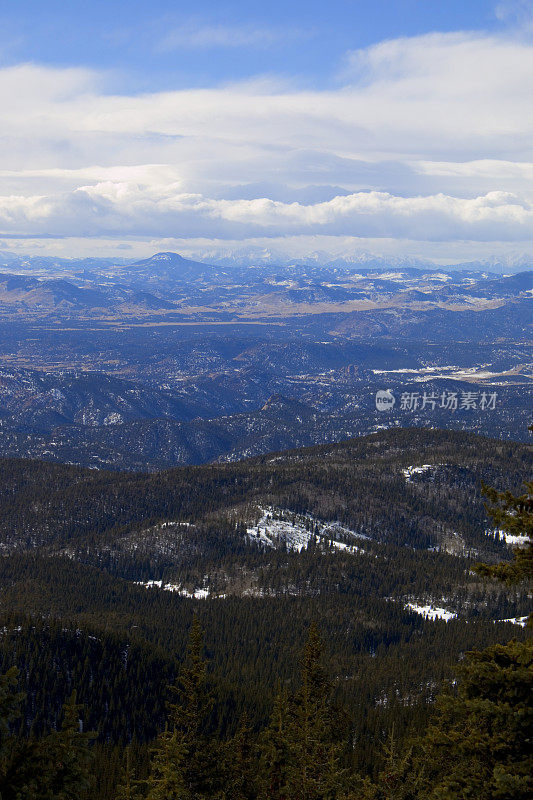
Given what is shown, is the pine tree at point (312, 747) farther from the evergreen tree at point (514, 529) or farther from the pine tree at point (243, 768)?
the evergreen tree at point (514, 529)

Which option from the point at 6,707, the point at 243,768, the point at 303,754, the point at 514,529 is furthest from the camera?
the point at 243,768

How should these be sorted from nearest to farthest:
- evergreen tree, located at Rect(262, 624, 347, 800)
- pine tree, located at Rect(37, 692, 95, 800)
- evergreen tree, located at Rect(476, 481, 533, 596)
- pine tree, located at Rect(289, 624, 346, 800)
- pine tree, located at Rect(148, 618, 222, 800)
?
1. pine tree, located at Rect(37, 692, 95, 800)
2. evergreen tree, located at Rect(476, 481, 533, 596)
3. pine tree, located at Rect(148, 618, 222, 800)
4. pine tree, located at Rect(289, 624, 346, 800)
5. evergreen tree, located at Rect(262, 624, 347, 800)

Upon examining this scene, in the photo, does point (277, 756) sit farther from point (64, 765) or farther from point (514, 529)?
point (514, 529)

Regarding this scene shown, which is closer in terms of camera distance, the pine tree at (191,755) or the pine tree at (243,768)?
the pine tree at (191,755)

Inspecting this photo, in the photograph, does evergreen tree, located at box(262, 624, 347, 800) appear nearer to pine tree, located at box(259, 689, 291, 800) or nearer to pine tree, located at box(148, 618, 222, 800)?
pine tree, located at box(259, 689, 291, 800)

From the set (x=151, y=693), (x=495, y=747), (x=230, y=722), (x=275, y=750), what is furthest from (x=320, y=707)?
(x=151, y=693)

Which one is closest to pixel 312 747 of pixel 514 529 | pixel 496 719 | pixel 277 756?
pixel 277 756

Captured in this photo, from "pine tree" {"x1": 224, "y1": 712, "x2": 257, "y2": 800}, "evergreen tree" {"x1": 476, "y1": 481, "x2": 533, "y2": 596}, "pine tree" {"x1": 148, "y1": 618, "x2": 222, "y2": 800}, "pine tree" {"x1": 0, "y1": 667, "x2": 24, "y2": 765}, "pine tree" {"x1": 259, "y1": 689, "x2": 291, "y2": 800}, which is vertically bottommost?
"pine tree" {"x1": 224, "y1": 712, "x2": 257, "y2": 800}

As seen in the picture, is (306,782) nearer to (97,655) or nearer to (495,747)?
(495,747)

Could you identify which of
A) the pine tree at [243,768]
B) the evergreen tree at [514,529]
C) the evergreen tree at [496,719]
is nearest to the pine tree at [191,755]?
the pine tree at [243,768]

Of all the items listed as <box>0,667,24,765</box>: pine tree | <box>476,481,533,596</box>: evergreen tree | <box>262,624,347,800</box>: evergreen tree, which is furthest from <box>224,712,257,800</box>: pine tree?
<box>476,481,533,596</box>: evergreen tree

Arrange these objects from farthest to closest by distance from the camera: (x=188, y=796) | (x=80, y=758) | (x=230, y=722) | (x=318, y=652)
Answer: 1. (x=230, y=722)
2. (x=318, y=652)
3. (x=188, y=796)
4. (x=80, y=758)
